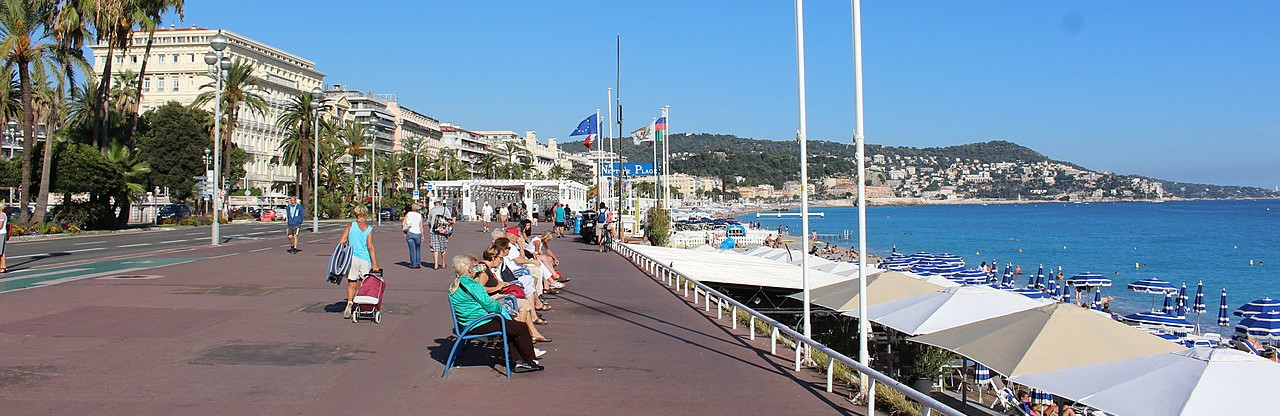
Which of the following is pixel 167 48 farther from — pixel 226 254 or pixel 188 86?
pixel 226 254

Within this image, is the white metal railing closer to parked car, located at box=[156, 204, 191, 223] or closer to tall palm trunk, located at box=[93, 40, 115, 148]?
tall palm trunk, located at box=[93, 40, 115, 148]

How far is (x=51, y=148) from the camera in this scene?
40.9 meters

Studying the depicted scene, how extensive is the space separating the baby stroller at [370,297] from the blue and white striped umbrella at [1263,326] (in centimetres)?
2153

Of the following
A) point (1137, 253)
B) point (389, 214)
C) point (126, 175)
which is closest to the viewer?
point (126, 175)

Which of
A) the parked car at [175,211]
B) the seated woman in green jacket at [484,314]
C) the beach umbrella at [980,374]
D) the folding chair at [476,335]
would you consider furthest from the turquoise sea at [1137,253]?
the parked car at [175,211]

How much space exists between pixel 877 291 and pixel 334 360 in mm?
10785

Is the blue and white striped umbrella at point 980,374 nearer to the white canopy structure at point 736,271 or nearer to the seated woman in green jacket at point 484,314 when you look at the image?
the white canopy structure at point 736,271

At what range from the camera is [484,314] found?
8.69 meters

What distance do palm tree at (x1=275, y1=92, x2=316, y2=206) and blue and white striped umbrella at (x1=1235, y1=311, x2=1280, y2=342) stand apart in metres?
52.1

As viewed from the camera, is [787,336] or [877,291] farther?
[877,291]

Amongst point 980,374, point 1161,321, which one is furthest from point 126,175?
point 1161,321

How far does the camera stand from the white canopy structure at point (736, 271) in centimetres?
1945

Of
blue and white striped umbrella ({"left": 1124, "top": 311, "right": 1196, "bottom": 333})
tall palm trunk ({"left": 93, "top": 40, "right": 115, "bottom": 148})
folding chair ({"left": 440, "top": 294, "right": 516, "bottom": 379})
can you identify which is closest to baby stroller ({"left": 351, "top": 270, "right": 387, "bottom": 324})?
folding chair ({"left": 440, "top": 294, "right": 516, "bottom": 379})

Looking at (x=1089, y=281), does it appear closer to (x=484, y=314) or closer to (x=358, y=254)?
(x=358, y=254)
